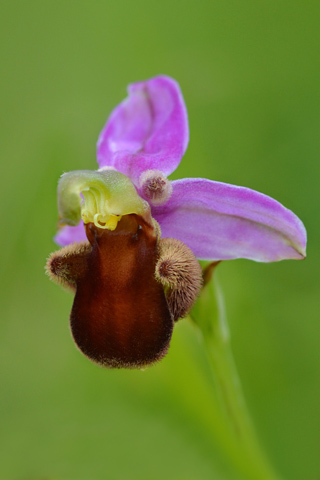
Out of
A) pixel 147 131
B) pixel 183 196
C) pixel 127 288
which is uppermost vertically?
pixel 147 131

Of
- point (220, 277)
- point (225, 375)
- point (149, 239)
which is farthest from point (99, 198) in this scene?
point (220, 277)

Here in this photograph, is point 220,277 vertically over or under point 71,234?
over

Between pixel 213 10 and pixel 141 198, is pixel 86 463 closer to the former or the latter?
pixel 141 198

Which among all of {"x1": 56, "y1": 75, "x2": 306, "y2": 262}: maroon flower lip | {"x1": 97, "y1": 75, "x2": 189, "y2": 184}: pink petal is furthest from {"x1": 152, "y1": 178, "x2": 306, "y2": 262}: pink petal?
{"x1": 97, "y1": 75, "x2": 189, "y2": 184}: pink petal

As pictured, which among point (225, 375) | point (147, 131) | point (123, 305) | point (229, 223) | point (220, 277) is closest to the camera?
point (123, 305)

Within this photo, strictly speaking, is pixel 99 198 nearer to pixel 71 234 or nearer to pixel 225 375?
pixel 71 234

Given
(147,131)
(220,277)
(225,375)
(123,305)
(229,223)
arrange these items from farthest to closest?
1. (220,277)
2. (225,375)
3. (147,131)
4. (229,223)
5. (123,305)

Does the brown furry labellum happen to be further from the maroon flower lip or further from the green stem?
the green stem
